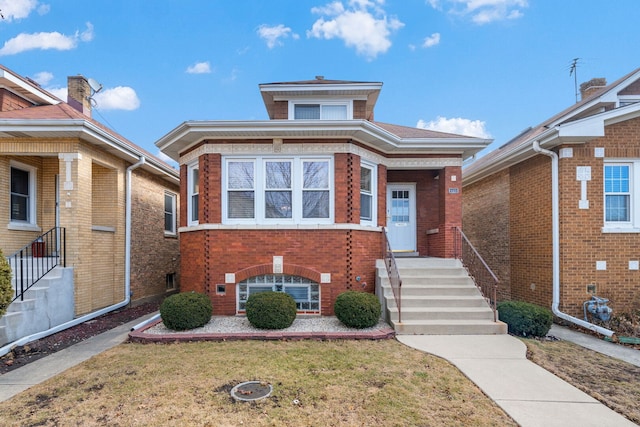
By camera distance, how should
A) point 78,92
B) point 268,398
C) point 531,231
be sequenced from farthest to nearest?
point 78,92
point 531,231
point 268,398

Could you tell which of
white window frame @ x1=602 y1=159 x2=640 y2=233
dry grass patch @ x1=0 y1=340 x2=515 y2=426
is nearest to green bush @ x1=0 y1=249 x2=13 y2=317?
dry grass patch @ x1=0 y1=340 x2=515 y2=426

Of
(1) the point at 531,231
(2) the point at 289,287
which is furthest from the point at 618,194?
(2) the point at 289,287

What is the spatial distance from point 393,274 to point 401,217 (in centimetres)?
Result: 271

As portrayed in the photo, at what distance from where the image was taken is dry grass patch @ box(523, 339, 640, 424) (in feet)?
12.5

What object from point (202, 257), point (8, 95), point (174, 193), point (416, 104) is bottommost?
point (202, 257)

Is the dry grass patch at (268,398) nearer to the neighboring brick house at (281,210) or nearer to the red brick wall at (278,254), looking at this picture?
the red brick wall at (278,254)

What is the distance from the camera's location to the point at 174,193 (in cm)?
A: 1238

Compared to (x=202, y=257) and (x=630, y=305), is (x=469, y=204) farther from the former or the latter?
(x=202, y=257)

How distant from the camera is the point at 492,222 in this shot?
10.8 m

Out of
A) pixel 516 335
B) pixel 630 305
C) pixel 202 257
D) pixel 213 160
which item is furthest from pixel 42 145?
pixel 630 305

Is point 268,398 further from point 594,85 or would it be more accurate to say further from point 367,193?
point 594,85

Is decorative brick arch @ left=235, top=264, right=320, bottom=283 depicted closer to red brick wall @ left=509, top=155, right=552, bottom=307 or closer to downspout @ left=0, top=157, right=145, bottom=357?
downspout @ left=0, top=157, right=145, bottom=357

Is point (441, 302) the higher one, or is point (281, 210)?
point (281, 210)

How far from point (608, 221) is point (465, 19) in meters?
9.80
